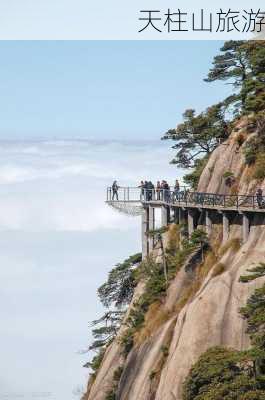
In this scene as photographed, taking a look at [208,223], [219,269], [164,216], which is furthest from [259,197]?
[164,216]

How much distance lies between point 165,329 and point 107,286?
2785 cm

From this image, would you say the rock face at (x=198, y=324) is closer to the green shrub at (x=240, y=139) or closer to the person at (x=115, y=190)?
the green shrub at (x=240, y=139)

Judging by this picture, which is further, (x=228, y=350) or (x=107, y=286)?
(x=107, y=286)

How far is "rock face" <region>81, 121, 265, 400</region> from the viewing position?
55875 mm

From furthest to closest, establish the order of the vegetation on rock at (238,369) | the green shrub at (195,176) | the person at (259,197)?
the green shrub at (195,176) → the person at (259,197) → the vegetation on rock at (238,369)

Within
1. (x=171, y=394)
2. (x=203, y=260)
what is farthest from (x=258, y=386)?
(x=203, y=260)

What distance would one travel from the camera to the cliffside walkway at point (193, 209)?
2404 inches

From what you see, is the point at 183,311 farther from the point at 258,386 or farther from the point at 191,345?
the point at 258,386

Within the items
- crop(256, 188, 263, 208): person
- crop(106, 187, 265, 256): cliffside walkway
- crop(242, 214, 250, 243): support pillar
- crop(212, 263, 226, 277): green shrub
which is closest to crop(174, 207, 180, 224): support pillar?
crop(106, 187, 265, 256): cliffside walkway

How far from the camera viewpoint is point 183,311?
60000mm

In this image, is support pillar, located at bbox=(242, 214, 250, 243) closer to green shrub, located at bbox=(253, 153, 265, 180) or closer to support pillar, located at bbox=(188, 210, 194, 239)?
green shrub, located at bbox=(253, 153, 265, 180)

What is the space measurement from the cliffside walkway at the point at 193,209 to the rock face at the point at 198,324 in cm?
73

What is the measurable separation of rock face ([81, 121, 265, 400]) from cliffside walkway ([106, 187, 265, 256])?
0.73 metres

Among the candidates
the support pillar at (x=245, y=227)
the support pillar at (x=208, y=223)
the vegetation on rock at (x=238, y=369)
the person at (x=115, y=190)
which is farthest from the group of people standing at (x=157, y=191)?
the vegetation on rock at (x=238, y=369)
